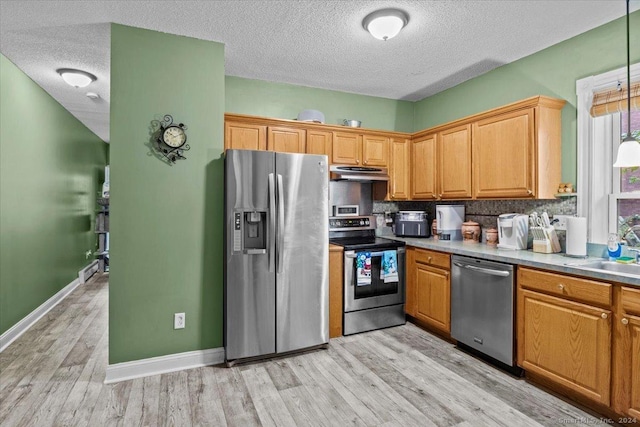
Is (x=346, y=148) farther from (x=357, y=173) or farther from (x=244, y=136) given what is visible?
(x=244, y=136)

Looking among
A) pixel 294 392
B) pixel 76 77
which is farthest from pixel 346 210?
pixel 76 77

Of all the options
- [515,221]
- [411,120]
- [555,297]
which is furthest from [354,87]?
[555,297]

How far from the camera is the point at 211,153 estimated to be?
114 inches

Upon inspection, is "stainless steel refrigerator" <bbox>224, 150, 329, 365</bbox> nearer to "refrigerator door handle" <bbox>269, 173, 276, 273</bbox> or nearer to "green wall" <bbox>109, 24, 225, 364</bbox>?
"refrigerator door handle" <bbox>269, 173, 276, 273</bbox>

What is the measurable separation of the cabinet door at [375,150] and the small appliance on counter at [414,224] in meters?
0.67

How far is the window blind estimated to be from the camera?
2.44 metres

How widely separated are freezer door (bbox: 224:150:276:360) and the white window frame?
99.4 inches

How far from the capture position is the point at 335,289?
3.40 meters

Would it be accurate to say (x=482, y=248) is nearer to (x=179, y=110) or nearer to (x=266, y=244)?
(x=266, y=244)

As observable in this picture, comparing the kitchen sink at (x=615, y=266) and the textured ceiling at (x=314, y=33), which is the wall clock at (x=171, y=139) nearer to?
the textured ceiling at (x=314, y=33)

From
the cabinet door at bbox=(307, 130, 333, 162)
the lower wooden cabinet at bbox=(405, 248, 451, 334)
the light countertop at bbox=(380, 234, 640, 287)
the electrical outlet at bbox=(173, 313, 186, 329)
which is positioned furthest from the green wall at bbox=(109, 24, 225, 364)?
the light countertop at bbox=(380, 234, 640, 287)

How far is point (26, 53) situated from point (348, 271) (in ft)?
11.8

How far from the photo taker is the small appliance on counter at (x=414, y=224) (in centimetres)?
398

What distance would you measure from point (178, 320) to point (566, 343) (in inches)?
112
